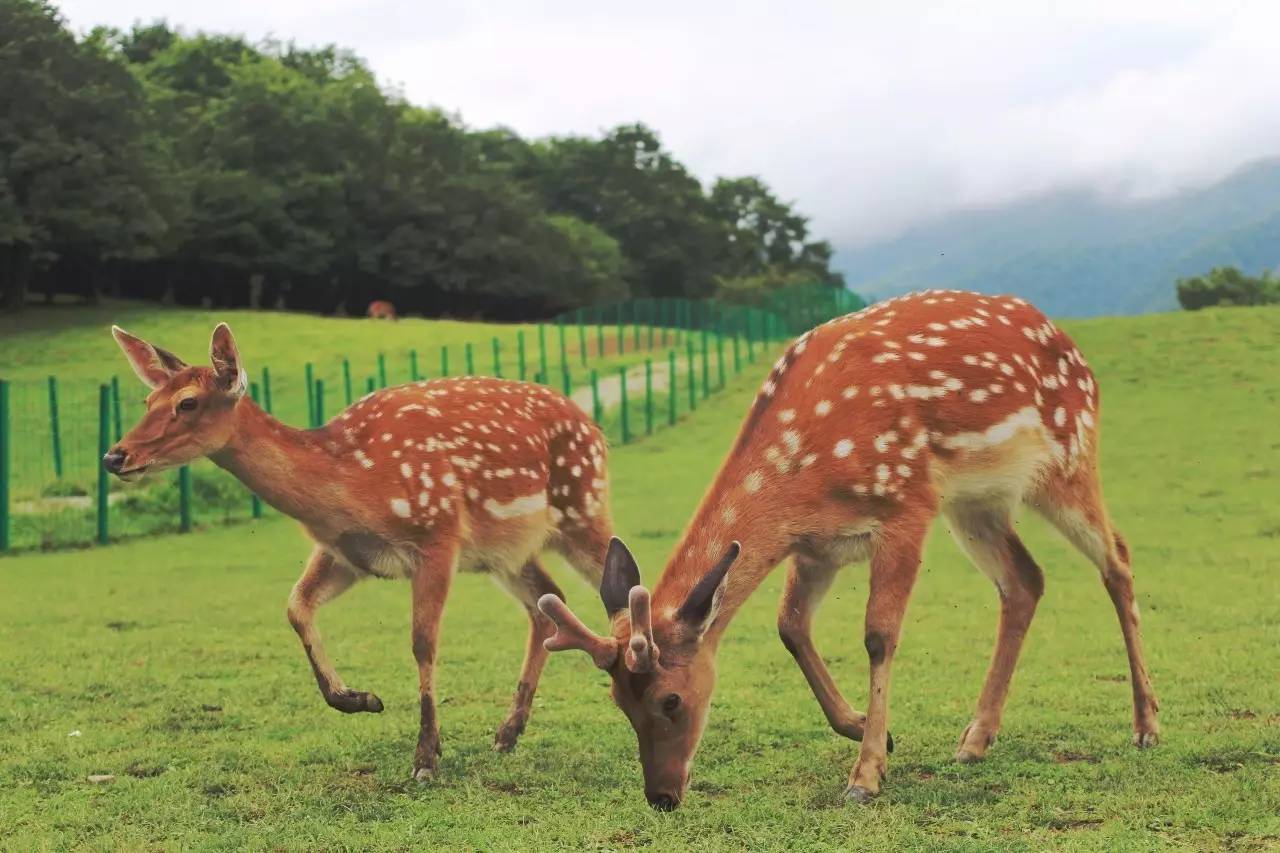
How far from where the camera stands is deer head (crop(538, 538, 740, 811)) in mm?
5031

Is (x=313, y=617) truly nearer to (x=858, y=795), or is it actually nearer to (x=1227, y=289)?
(x=858, y=795)

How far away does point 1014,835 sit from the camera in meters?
5.20

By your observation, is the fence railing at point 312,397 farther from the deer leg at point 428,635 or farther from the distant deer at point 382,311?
the deer leg at point 428,635

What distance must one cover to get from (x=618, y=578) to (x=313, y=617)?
2.30 meters

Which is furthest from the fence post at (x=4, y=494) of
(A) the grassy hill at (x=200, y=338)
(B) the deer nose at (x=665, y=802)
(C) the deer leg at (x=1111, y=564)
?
(A) the grassy hill at (x=200, y=338)

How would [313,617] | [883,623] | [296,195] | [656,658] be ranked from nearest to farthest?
[656,658] < [883,623] < [313,617] < [296,195]

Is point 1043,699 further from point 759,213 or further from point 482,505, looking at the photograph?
point 759,213

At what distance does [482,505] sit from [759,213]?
91.4 metres

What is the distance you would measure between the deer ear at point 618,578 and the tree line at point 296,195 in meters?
43.1

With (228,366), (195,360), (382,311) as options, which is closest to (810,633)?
(228,366)

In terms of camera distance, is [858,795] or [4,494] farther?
[4,494]

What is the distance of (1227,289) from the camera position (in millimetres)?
76125

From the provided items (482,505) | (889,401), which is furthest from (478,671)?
(889,401)

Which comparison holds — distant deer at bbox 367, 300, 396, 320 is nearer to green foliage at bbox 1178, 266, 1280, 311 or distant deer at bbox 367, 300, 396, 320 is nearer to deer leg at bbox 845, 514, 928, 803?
green foliage at bbox 1178, 266, 1280, 311
